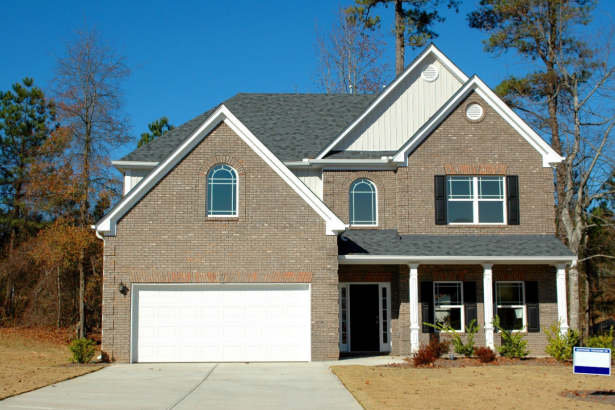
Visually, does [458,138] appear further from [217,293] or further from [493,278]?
[217,293]

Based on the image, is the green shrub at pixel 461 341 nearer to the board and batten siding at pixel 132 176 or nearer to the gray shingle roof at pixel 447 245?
the gray shingle roof at pixel 447 245

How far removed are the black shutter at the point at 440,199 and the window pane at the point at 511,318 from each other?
10.7ft

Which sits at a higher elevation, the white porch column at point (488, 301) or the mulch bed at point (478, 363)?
the white porch column at point (488, 301)

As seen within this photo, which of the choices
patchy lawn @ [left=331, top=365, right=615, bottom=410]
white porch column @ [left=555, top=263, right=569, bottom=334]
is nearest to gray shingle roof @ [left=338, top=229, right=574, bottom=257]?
white porch column @ [left=555, top=263, right=569, bottom=334]

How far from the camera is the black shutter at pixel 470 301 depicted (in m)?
19.4

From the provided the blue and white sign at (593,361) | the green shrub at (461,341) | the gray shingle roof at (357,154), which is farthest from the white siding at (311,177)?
the blue and white sign at (593,361)

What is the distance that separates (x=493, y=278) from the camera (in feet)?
64.7

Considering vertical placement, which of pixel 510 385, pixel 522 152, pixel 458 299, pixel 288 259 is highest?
→ pixel 522 152

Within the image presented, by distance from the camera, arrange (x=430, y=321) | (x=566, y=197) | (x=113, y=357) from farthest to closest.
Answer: (x=566, y=197)
(x=430, y=321)
(x=113, y=357)

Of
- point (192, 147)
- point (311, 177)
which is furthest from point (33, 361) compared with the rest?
point (311, 177)

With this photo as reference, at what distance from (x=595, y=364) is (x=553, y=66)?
19.8 metres

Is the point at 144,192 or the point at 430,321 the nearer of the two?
the point at 144,192

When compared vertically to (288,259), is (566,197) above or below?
above

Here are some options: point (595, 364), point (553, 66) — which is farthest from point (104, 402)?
point (553, 66)
